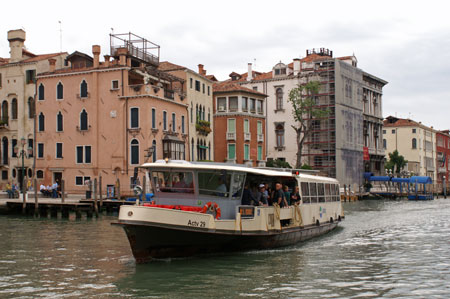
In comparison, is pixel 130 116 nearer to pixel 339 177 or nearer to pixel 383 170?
pixel 339 177

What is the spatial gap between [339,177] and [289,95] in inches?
444

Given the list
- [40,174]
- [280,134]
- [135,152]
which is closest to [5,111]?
[40,174]

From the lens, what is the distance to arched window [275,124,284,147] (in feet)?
220

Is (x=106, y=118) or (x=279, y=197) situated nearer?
(x=279, y=197)

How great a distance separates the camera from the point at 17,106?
48.7 m

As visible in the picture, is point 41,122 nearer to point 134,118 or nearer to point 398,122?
point 134,118

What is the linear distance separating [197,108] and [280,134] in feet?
57.4

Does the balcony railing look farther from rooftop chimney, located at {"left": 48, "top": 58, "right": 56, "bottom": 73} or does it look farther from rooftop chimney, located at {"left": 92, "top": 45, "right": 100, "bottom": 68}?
rooftop chimney, located at {"left": 48, "top": 58, "right": 56, "bottom": 73}

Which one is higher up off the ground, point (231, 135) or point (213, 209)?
point (231, 135)

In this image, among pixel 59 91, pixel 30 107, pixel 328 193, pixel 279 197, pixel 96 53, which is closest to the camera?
pixel 279 197

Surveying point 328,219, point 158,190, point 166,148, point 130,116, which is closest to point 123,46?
point 130,116

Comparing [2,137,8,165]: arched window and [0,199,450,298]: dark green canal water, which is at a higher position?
[2,137,8,165]: arched window

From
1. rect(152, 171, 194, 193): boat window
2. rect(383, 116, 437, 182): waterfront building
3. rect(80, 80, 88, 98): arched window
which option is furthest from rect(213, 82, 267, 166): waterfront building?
rect(383, 116, 437, 182): waterfront building

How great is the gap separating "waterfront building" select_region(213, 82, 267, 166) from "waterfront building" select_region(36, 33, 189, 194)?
9194 millimetres
